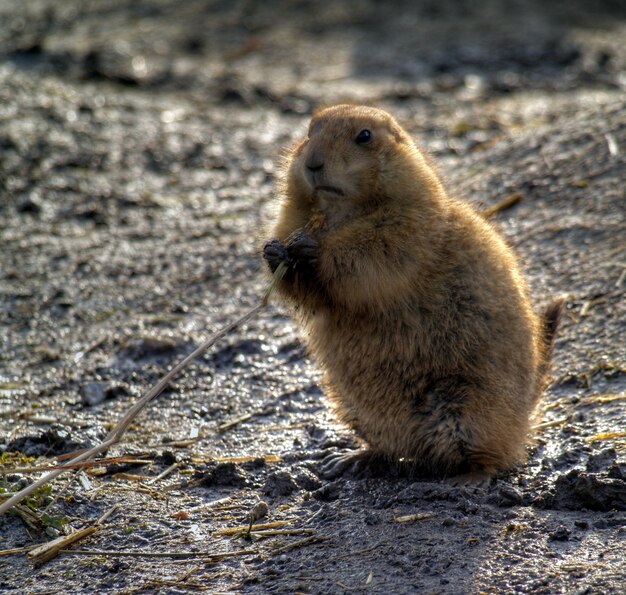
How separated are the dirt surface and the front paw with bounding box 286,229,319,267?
3.80 ft

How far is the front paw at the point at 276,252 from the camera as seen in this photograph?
508cm

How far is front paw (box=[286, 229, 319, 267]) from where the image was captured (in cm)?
507

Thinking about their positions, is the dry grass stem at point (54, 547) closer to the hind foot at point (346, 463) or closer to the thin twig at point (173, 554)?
the thin twig at point (173, 554)

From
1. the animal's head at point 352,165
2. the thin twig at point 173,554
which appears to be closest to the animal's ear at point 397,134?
the animal's head at point 352,165

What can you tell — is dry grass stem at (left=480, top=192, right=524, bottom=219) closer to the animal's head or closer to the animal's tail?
the animal's tail

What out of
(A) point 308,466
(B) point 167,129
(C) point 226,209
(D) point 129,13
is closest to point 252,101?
(B) point 167,129

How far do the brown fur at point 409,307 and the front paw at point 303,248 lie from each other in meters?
0.01

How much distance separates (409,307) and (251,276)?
3.17 m

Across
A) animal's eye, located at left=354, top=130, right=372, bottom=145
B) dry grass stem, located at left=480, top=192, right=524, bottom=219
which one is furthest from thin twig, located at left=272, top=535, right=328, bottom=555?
dry grass stem, located at left=480, top=192, right=524, bottom=219

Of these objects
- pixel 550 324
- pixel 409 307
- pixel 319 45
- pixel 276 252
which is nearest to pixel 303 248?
pixel 276 252

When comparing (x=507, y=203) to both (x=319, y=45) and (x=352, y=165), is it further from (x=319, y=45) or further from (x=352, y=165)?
(x=319, y=45)

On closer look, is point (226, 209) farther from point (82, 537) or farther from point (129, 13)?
point (129, 13)

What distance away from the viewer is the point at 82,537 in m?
4.54

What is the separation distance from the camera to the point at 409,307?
16.4 feet
